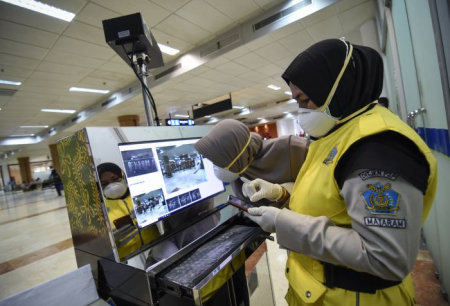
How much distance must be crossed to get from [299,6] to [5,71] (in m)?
6.03

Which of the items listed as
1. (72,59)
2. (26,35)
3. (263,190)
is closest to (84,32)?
(26,35)

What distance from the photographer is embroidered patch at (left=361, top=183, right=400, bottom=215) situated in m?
0.48

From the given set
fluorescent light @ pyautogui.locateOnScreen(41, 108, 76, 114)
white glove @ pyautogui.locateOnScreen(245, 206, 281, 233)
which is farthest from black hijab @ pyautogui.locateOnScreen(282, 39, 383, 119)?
fluorescent light @ pyautogui.locateOnScreen(41, 108, 76, 114)

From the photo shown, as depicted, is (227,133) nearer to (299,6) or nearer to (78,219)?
(78,219)

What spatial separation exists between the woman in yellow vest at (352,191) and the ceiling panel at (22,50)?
5.18 m

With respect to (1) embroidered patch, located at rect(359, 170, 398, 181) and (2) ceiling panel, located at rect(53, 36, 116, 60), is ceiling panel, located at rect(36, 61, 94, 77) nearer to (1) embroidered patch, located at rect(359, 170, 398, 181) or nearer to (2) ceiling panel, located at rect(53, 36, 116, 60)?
(2) ceiling panel, located at rect(53, 36, 116, 60)

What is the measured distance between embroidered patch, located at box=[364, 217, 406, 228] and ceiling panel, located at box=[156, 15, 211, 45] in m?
4.27

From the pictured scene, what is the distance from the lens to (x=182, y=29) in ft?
14.0

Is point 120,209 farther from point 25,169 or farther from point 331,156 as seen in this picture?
point 25,169

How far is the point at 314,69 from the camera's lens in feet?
2.15

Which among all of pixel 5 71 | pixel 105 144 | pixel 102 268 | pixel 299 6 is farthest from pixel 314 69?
pixel 5 71

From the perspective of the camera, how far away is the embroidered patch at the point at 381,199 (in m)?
0.48

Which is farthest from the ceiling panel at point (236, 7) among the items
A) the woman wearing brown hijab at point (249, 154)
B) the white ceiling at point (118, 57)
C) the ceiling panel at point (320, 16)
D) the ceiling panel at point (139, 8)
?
the woman wearing brown hijab at point (249, 154)

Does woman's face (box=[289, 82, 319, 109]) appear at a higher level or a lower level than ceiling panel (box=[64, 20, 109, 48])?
lower
